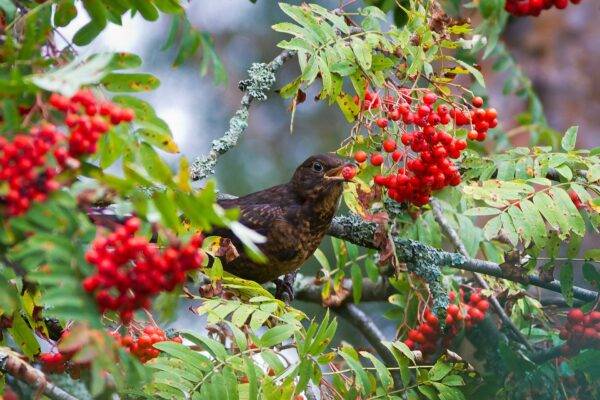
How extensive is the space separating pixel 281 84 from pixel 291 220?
2585 mm

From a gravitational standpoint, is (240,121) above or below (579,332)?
above

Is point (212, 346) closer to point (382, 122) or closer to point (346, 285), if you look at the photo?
point (382, 122)

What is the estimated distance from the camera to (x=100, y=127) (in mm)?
1510

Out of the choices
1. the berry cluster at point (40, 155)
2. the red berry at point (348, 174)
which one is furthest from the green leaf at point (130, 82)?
the red berry at point (348, 174)

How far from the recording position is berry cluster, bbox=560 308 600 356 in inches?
119

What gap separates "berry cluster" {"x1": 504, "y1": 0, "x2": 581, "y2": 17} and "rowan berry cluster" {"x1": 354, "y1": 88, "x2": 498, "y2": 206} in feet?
3.04

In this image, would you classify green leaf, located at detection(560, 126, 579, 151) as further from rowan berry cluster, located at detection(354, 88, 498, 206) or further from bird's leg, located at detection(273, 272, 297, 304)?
bird's leg, located at detection(273, 272, 297, 304)

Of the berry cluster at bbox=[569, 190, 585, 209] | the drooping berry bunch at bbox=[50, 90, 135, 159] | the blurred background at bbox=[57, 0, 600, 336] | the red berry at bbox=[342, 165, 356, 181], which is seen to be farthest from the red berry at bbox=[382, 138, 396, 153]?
the blurred background at bbox=[57, 0, 600, 336]

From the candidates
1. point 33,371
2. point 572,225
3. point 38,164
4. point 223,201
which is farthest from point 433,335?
point 38,164

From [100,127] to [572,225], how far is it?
185 cm

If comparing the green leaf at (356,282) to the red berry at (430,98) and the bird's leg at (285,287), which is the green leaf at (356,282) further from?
the red berry at (430,98)

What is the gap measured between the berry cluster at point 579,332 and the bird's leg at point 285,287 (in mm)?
1167

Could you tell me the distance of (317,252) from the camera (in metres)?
3.91

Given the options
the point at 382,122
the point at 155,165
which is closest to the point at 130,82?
the point at 155,165
